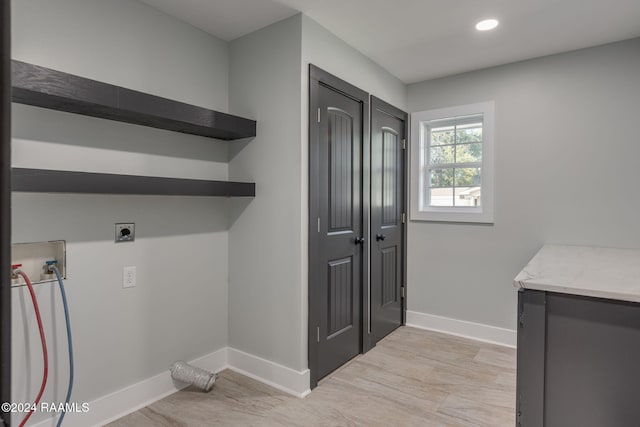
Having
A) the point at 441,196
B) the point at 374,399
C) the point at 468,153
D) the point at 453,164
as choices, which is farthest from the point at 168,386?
the point at 468,153

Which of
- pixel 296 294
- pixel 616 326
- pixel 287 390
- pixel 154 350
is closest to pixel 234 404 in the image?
pixel 287 390

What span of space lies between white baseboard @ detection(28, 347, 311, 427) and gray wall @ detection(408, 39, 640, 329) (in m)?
1.77

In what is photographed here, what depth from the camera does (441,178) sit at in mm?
3645

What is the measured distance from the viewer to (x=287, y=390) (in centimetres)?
244

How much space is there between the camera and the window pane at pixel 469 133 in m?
3.43

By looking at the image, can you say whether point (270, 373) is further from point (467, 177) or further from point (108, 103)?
point (467, 177)

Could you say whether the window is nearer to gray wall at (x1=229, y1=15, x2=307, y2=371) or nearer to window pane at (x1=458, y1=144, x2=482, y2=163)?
window pane at (x1=458, y1=144, x2=482, y2=163)

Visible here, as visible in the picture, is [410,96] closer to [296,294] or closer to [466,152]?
[466,152]

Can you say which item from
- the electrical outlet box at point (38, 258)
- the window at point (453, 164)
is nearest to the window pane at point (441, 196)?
the window at point (453, 164)

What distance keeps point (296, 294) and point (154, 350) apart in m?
0.97

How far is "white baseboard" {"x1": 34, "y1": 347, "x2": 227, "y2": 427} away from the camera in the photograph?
197 centimetres

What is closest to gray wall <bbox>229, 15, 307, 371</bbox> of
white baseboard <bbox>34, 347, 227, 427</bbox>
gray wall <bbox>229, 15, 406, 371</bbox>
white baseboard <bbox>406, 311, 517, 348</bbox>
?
gray wall <bbox>229, 15, 406, 371</bbox>

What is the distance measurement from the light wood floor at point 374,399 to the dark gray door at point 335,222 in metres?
0.23

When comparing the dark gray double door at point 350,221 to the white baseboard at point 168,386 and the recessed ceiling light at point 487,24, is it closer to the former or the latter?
the white baseboard at point 168,386
